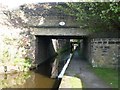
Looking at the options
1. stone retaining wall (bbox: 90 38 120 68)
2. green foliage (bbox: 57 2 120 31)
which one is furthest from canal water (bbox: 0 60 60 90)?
green foliage (bbox: 57 2 120 31)

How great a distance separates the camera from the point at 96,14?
16891mm

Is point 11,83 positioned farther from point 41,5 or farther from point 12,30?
point 41,5

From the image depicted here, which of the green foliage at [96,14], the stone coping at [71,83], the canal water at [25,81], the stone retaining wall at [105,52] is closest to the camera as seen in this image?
the stone coping at [71,83]

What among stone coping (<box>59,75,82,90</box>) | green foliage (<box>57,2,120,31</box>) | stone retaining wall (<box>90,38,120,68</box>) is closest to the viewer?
stone coping (<box>59,75,82,90</box>)

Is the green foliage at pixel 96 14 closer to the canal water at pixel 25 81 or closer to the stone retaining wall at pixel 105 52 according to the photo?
the stone retaining wall at pixel 105 52

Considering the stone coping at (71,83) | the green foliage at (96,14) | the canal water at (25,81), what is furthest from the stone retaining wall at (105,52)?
the stone coping at (71,83)

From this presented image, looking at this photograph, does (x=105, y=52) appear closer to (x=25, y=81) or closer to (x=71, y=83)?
(x=25, y=81)

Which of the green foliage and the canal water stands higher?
the green foliage

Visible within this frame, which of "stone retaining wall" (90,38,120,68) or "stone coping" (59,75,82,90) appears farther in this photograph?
"stone retaining wall" (90,38,120,68)

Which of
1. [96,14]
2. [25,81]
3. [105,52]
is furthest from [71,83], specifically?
[105,52]

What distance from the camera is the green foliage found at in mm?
15102

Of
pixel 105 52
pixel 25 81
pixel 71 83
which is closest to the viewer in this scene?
pixel 71 83

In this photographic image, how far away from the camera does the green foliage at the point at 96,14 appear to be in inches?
595

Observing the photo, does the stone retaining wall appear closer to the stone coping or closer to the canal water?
the canal water
